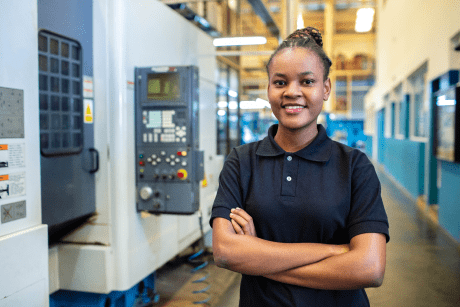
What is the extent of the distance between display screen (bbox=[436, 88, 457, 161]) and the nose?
154 inches

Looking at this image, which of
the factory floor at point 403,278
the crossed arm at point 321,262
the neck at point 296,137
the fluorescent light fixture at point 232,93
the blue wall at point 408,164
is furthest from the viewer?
the blue wall at point 408,164

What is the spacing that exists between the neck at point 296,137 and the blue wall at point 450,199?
4002 mm

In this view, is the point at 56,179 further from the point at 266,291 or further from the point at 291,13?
the point at 291,13

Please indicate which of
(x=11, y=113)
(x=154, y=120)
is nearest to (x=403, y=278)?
(x=154, y=120)

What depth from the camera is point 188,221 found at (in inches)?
155

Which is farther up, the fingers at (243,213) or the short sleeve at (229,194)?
the short sleeve at (229,194)

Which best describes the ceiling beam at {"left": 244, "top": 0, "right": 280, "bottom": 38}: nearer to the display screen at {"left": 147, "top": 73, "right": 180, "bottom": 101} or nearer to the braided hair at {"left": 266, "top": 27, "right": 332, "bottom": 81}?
the display screen at {"left": 147, "top": 73, "right": 180, "bottom": 101}

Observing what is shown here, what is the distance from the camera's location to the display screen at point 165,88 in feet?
9.64

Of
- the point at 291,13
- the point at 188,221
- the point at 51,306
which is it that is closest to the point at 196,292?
the point at 188,221

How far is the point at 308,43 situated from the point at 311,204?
0.50m

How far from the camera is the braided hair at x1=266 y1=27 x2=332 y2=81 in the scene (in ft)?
4.10

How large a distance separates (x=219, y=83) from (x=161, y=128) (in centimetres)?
208

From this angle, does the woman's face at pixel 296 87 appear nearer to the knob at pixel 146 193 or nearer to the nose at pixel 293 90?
the nose at pixel 293 90

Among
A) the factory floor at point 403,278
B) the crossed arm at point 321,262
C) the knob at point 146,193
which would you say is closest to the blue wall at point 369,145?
the factory floor at point 403,278
